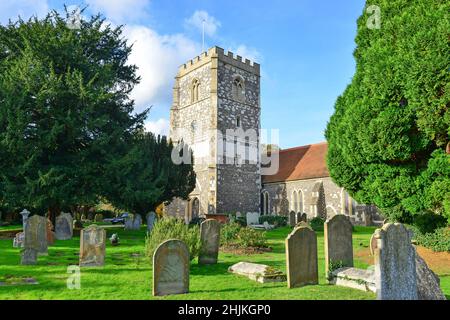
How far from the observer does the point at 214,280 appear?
7.84 meters

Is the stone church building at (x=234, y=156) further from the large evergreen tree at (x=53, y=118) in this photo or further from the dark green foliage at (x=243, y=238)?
the dark green foliage at (x=243, y=238)

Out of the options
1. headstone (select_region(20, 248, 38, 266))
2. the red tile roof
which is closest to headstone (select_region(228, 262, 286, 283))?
headstone (select_region(20, 248, 38, 266))

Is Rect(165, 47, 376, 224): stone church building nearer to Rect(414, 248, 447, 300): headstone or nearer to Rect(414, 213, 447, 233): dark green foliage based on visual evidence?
Rect(414, 213, 447, 233): dark green foliage

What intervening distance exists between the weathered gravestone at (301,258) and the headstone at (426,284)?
1.88m

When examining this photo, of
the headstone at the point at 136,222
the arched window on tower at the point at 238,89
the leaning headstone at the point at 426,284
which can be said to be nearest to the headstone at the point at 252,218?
the headstone at the point at 136,222

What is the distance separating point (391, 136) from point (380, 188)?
180 centimetres

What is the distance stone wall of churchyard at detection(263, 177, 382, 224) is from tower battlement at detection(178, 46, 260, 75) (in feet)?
33.8

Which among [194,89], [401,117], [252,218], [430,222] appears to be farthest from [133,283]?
[194,89]

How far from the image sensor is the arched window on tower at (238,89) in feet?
96.0

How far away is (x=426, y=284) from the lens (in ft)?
19.7

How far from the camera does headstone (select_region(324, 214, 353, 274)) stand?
7.74 metres

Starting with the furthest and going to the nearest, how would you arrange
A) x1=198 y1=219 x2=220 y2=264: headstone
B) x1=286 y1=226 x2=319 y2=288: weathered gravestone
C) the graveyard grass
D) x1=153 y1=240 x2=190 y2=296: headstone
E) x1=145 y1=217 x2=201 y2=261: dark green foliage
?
1. x1=198 y1=219 x2=220 y2=264: headstone
2. x1=145 y1=217 x2=201 y2=261: dark green foliage
3. x1=286 y1=226 x2=319 y2=288: weathered gravestone
4. x1=153 y1=240 x2=190 y2=296: headstone
5. the graveyard grass
